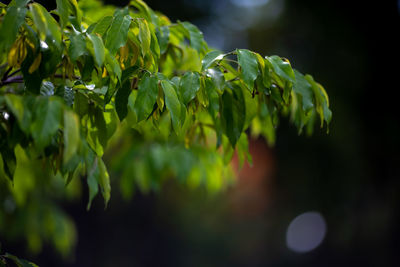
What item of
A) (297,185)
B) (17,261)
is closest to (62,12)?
(17,261)

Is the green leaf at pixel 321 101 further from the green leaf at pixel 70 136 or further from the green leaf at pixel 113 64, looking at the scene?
the green leaf at pixel 70 136

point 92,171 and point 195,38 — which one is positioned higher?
point 195,38

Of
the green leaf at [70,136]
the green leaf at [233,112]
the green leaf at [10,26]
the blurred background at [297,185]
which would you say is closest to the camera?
the green leaf at [70,136]

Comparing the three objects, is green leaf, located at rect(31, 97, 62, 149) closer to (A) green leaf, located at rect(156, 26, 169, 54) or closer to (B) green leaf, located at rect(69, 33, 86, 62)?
(B) green leaf, located at rect(69, 33, 86, 62)

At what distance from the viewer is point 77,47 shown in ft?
2.46

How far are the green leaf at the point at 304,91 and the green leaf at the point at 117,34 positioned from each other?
1.35ft

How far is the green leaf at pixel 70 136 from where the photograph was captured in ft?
1.94

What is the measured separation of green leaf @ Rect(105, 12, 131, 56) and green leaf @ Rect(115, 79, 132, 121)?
7 cm

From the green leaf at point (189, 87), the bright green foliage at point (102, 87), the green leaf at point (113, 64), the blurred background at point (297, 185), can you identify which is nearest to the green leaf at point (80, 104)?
the bright green foliage at point (102, 87)

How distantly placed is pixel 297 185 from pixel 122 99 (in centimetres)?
477

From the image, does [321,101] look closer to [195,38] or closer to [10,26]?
[195,38]

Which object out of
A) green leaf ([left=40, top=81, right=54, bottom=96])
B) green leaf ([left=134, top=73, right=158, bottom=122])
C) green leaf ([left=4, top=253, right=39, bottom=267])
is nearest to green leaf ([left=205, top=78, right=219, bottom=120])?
green leaf ([left=134, top=73, right=158, bottom=122])

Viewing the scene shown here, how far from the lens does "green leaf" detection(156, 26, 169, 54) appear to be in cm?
109

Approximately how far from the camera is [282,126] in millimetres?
4922
